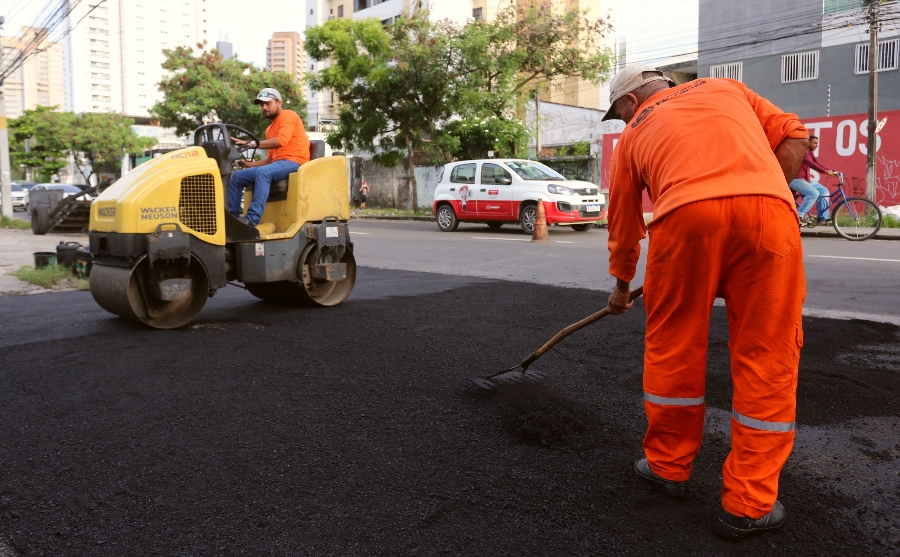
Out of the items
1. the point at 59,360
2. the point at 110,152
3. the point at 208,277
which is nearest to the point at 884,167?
the point at 208,277

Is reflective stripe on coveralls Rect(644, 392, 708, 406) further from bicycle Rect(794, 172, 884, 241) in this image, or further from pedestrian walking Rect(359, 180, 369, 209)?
pedestrian walking Rect(359, 180, 369, 209)

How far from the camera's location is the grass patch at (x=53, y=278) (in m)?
9.03

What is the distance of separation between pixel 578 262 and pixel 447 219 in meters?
8.32

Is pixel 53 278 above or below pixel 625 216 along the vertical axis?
below

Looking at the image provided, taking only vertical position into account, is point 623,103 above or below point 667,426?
above

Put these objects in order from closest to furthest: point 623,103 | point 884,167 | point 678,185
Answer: point 678,185, point 623,103, point 884,167

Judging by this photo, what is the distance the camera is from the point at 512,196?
17062 mm

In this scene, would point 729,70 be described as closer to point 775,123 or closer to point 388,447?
point 775,123

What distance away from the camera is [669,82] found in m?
3.08

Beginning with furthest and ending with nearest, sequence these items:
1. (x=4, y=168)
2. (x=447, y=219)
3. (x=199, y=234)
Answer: (x=4, y=168), (x=447, y=219), (x=199, y=234)

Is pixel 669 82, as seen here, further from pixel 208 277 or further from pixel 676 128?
pixel 208 277

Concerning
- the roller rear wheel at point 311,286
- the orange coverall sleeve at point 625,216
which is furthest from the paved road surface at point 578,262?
the orange coverall sleeve at point 625,216

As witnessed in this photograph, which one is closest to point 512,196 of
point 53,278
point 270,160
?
point 53,278

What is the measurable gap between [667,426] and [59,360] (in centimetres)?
392
